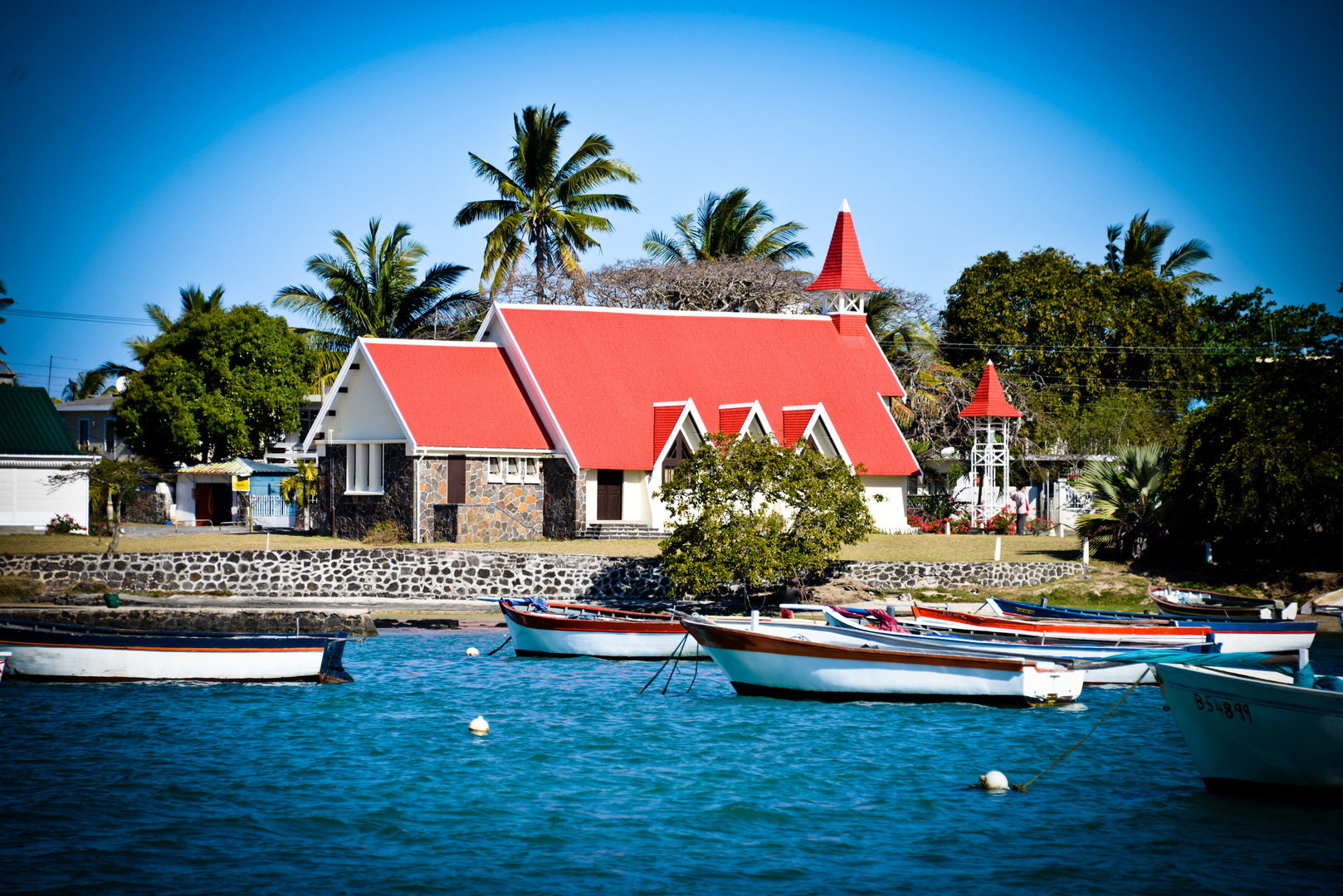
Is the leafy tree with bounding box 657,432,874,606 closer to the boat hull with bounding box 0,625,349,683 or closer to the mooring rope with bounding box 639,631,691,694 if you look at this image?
the mooring rope with bounding box 639,631,691,694

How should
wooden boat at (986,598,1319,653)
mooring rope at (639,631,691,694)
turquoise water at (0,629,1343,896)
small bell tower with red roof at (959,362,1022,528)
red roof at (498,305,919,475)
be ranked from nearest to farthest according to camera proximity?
turquoise water at (0,629,1343,896) → mooring rope at (639,631,691,694) → wooden boat at (986,598,1319,653) → red roof at (498,305,919,475) → small bell tower with red roof at (959,362,1022,528)

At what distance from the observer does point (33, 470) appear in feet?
143

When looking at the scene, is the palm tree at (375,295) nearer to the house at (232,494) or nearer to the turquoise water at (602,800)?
the house at (232,494)

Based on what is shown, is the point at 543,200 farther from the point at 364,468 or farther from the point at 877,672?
the point at 877,672

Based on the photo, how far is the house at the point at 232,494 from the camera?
52.8 m

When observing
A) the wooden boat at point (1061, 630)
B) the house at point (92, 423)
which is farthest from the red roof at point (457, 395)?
the house at point (92, 423)

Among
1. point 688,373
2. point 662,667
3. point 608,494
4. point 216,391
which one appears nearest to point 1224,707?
point 662,667

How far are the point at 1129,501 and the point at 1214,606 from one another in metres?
7.56

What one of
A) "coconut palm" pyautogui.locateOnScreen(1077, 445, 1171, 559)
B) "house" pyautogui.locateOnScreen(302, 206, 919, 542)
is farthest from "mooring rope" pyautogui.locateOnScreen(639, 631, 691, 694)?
"coconut palm" pyautogui.locateOnScreen(1077, 445, 1171, 559)

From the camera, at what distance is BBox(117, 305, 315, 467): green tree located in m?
58.8

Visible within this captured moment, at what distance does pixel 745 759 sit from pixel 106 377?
94.4 meters

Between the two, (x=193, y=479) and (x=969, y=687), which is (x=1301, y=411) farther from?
(x=193, y=479)

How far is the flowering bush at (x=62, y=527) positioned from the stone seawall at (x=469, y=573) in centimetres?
1111

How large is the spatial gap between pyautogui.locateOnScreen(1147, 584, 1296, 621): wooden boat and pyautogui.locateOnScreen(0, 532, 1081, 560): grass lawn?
22.3 feet
